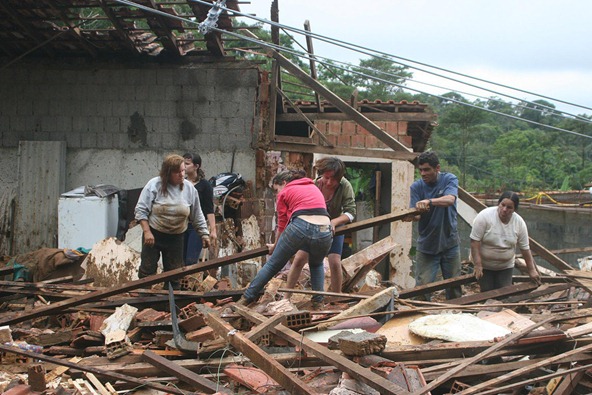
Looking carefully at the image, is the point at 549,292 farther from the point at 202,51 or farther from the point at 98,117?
the point at 98,117

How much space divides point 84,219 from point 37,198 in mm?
1437

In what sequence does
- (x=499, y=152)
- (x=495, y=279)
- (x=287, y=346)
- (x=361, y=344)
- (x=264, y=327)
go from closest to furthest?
(x=361, y=344) < (x=264, y=327) < (x=287, y=346) < (x=495, y=279) < (x=499, y=152)

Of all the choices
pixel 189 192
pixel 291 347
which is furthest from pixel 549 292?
pixel 189 192

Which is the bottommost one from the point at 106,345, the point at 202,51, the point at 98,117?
the point at 106,345

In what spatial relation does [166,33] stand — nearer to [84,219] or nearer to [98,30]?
[98,30]

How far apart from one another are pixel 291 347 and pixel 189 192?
2890mm

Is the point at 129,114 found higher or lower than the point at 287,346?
higher

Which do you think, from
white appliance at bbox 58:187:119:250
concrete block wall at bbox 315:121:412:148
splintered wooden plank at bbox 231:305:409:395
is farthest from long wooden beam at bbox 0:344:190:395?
concrete block wall at bbox 315:121:412:148

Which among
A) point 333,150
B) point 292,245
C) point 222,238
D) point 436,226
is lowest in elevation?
point 222,238

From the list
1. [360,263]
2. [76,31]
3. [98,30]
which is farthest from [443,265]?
[76,31]

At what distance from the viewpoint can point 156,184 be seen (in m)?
7.23

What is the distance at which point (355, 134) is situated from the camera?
14.3m

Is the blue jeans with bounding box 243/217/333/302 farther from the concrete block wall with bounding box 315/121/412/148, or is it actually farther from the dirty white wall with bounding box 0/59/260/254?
the concrete block wall with bounding box 315/121/412/148

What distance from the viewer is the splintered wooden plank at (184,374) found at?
14.7 feet
